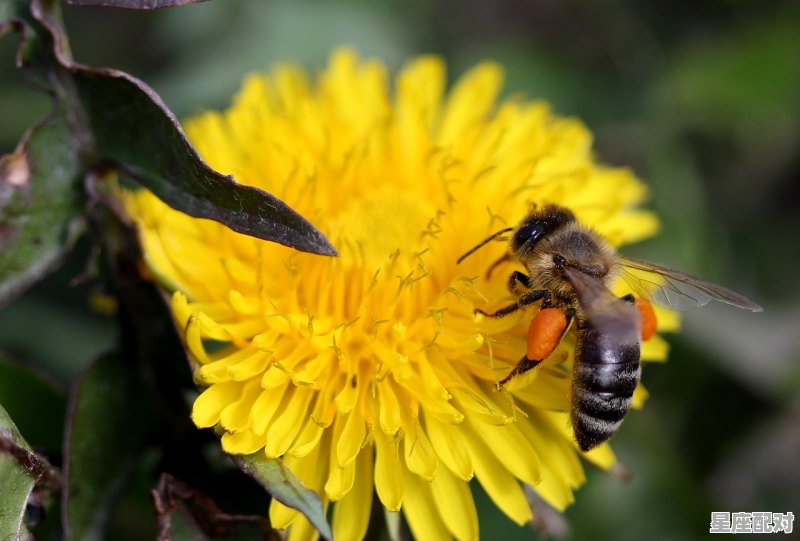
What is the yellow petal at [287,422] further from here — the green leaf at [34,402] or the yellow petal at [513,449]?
the green leaf at [34,402]

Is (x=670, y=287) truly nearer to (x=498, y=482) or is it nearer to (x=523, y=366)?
(x=523, y=366)

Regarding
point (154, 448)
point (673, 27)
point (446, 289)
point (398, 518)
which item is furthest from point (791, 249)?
point (154, 448)

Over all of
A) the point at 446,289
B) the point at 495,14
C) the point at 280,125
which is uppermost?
the point at 495,14

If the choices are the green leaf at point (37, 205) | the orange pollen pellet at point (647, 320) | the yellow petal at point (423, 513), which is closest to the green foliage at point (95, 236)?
the green leaf at point (37, 205)

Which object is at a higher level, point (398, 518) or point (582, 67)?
point (582, 67)

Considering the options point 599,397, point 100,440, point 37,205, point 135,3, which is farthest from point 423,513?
point 135,3

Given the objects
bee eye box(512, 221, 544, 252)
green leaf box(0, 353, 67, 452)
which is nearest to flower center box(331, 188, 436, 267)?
bee eye box(512, 221, 544, 252)

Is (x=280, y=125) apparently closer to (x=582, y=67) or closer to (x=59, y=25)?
(x=59, y=25)
